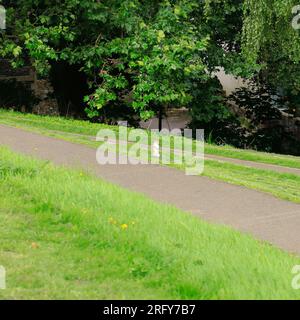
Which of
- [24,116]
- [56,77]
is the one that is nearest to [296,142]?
[56,77]

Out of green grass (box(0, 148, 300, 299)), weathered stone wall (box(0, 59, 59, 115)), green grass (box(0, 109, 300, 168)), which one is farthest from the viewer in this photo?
weathered stone wall (box(0, 59, 59, 115))

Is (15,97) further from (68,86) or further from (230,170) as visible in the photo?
(230,170)

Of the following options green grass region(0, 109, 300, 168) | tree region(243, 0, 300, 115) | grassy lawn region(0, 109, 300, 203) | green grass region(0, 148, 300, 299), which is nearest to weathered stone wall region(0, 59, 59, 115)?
green grass region(0, 109, 300, 168)

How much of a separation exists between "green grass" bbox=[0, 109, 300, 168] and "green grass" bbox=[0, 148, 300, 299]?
22.3 ft

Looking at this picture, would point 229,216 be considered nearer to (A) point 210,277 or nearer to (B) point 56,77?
(A) point 210,277

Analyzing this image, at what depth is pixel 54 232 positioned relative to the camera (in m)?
6.62

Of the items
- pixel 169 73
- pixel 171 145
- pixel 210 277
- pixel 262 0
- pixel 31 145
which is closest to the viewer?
pixel 210 277

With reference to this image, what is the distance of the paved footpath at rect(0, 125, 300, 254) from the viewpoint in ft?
24.2

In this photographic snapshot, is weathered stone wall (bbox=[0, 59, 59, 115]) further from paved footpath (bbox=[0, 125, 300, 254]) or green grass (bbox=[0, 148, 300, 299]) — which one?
green grass (bbox=[0, 148, 300, 299])

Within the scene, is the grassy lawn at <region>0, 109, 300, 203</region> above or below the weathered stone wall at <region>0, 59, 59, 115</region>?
below

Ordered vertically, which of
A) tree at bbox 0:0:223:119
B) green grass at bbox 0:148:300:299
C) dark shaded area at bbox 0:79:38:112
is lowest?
green grass at bbox 0:148:300:299

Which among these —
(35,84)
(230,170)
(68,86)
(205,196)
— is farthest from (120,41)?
(205,196)

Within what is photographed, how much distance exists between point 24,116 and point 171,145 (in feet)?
19.2

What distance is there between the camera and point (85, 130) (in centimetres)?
1664
